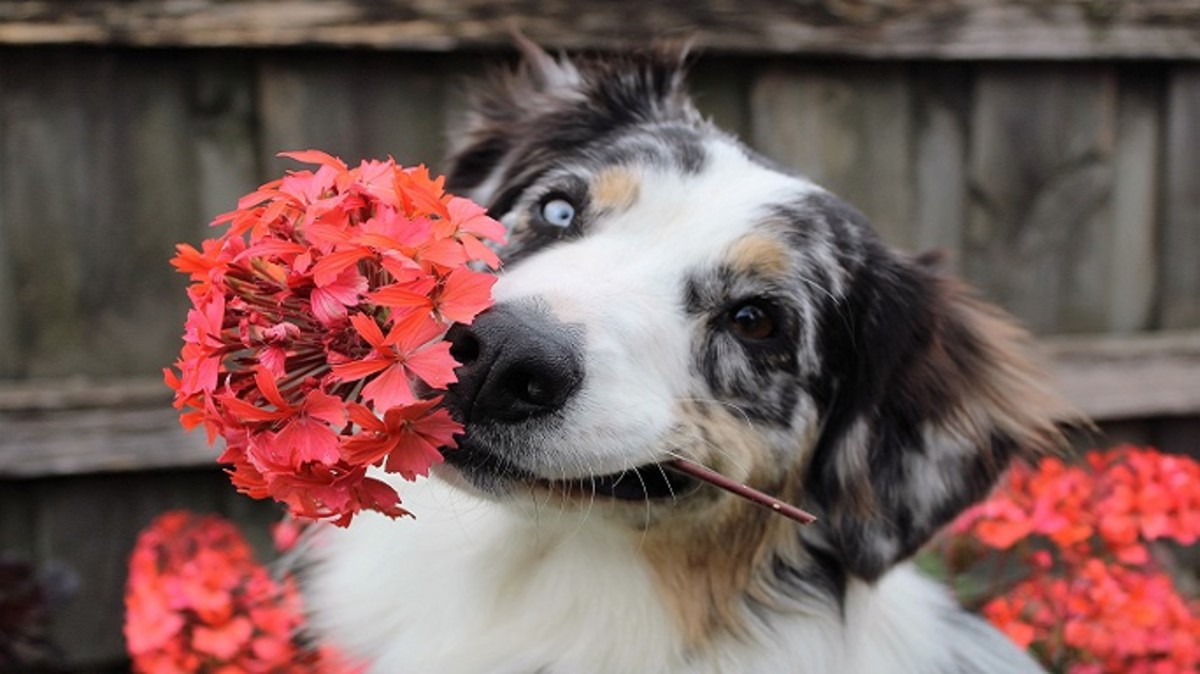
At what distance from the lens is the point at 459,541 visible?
8.05 feet

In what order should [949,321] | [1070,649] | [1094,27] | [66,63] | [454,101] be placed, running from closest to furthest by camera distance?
[949,321]
[1070,649]
[66,63]
[454,101]
[1094,27]

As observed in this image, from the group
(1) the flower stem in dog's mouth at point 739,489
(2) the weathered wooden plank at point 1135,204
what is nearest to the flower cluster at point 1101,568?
(1) the flower stem in dog's mouth at point 739,489

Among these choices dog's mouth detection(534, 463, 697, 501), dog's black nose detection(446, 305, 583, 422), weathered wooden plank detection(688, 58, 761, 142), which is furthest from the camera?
weathered wooden plank detection(688, 58, 761, 142)

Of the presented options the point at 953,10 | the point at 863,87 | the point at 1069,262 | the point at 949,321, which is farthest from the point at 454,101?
the point at 1069,262

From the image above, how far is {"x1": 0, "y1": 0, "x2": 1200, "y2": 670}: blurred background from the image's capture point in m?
3.92

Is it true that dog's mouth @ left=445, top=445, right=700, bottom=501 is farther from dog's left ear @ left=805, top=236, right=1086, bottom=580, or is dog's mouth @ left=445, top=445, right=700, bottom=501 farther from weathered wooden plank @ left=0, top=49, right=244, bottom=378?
weathered wooden plank @ left=0, top=49, right=244, bottom=378

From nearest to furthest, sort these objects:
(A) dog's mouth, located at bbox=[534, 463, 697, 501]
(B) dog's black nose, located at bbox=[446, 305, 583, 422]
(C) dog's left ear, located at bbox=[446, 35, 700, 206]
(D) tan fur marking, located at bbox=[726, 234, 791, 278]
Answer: (B) dog's black nose, located at bbox=[446, 305, 583, 422]
(A) dog's mouth, located at bbox=[534, 463, 697, 501]
(D) tan fur marking, located at bbox=[726, 234, 791, 278]
(C) dog's left ear, located at bbox=[446, 35, 700, 206]

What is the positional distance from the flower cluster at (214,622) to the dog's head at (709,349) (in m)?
1.00

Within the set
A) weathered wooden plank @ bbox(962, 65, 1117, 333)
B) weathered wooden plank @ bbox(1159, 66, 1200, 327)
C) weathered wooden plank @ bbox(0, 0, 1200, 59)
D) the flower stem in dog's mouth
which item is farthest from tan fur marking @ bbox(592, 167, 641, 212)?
weathered wooden plank @ bbox(1159, 66, 1200, 327)

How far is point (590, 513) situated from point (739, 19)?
2.44 metres

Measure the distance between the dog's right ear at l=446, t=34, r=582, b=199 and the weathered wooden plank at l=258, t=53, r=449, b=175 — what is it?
2.76ft

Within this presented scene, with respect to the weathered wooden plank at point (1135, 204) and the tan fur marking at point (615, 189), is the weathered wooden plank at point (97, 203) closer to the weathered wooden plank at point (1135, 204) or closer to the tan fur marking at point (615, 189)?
the tan fur marking at point (615, 189)

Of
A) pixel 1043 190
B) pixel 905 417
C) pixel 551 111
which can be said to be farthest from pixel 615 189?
pixel 1043 190

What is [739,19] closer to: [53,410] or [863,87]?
[863,87]
